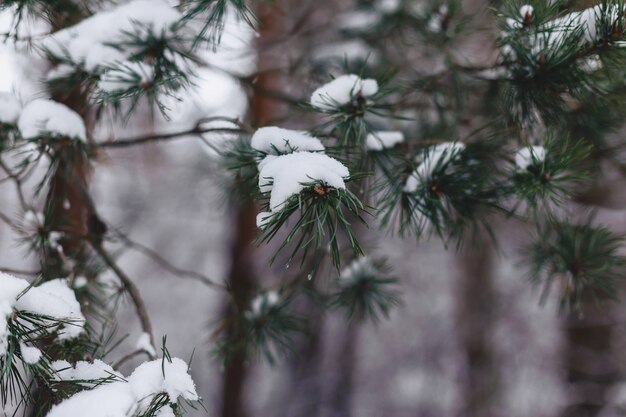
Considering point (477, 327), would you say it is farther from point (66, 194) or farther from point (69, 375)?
point (69, 375)

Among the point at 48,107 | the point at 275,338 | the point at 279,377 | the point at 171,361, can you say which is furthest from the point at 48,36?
the point at 279,377

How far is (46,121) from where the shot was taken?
0.94 m

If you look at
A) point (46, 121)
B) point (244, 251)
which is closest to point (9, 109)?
point (46, 121)

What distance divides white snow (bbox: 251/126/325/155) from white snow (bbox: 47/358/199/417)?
35 centimetres

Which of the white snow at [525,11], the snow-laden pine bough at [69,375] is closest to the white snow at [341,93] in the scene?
the white snow at [525,11]

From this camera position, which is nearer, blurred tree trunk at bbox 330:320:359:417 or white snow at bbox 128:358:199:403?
white snow at bbox 128:358:199:403

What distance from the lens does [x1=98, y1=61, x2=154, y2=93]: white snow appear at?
2.89 ft

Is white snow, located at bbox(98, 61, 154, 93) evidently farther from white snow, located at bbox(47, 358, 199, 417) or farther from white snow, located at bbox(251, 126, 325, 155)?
white snow, located at bbox(47, 358, 199, 417)

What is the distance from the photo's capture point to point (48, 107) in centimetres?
95

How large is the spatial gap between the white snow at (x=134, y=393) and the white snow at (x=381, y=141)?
1.88ft

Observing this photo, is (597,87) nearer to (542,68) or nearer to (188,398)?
(542,68)

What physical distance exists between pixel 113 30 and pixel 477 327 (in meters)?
3.67

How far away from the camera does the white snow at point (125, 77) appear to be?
88cm

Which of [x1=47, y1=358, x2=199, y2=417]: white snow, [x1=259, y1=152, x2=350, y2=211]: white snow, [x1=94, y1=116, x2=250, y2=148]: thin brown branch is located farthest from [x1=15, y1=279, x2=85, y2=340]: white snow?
[x1=94, y1=116, x2=250, y2=148]: thin brown branch
